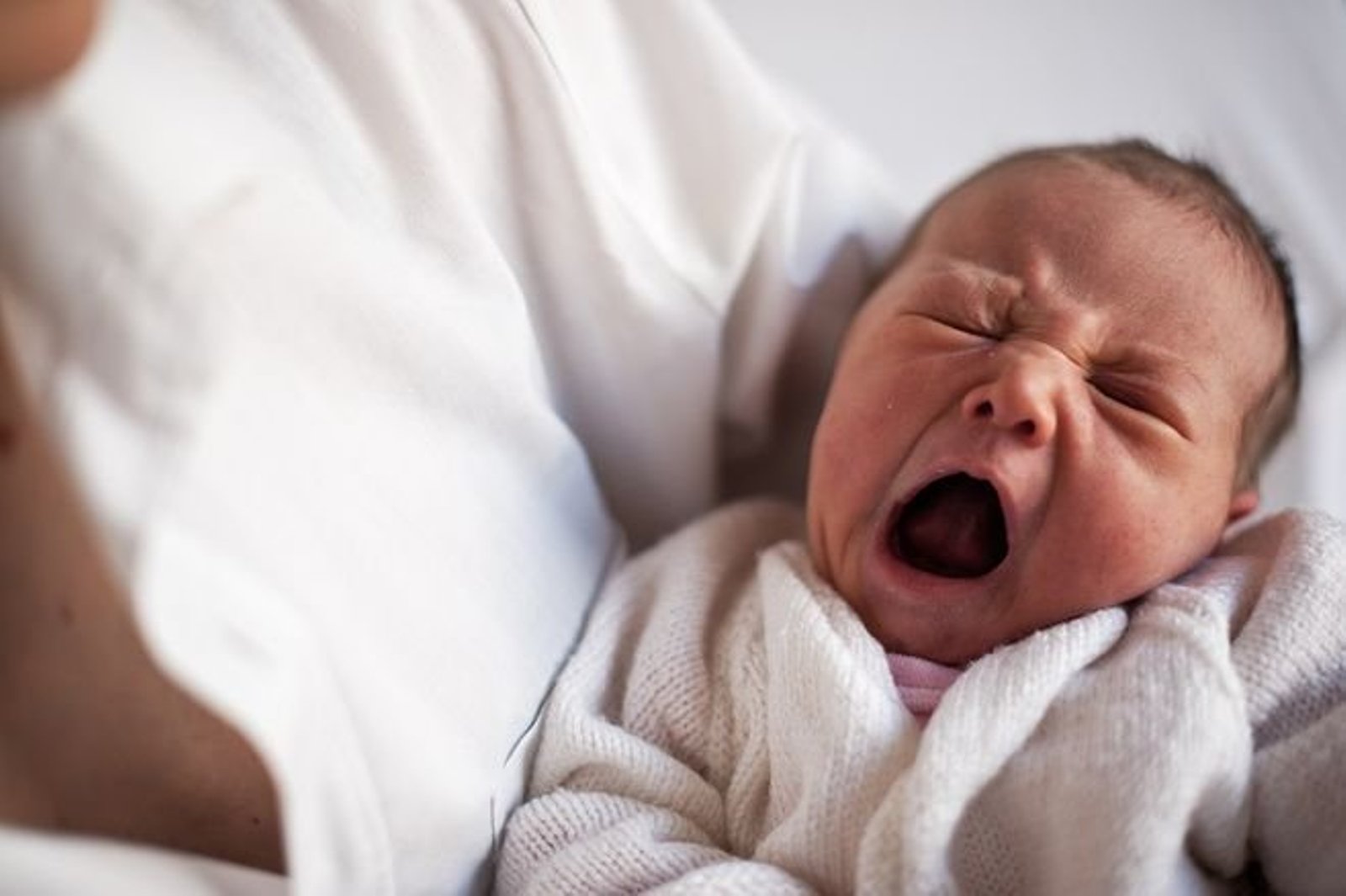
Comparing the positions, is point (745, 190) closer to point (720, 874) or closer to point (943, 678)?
point (943, 678)

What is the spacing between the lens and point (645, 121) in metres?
0.86

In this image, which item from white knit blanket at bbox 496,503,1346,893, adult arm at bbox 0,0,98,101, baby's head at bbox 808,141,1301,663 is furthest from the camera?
baby's head at bbox 808,141,1301,663

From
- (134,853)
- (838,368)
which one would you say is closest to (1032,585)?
(838,368)

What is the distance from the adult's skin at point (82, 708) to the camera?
1.92 ft

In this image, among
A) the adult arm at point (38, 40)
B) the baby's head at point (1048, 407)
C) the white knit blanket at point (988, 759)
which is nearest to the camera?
the adult arm at point (38, 40)

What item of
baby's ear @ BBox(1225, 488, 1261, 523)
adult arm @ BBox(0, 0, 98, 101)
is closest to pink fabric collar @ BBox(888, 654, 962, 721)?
baby's ear @ BBox(1225, 488, 1261, 523)

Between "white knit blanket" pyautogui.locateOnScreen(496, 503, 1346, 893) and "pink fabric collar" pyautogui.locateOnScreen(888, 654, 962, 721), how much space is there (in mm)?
31

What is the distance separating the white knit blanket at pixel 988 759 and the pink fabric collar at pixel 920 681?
0.03 m

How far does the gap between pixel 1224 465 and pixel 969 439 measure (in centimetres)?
18

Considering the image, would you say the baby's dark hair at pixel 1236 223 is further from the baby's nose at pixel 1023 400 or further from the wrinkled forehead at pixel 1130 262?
the baby's nose at pixel 1023 400

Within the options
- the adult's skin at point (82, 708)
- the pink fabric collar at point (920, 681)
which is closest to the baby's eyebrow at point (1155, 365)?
the pink fabric collar at point (920, 681)

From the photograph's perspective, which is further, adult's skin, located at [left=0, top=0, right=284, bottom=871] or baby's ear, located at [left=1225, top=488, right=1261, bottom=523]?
baby's ear, located at [left=1225, top=488, right=1261, bottom=523]

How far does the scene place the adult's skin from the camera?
585 mm

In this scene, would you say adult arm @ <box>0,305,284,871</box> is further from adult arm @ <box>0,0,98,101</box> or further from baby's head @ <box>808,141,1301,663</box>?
baby's head @ <box>808,141,1301,663</box>
